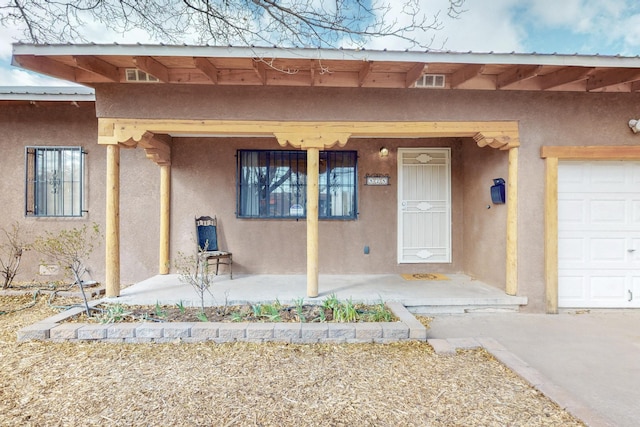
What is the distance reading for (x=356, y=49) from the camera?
3.49 m

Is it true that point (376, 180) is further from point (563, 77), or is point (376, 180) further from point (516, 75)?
point (563, 77)

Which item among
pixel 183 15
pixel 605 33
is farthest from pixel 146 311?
pixel 605 33

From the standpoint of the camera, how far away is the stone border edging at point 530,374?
197 centimetres

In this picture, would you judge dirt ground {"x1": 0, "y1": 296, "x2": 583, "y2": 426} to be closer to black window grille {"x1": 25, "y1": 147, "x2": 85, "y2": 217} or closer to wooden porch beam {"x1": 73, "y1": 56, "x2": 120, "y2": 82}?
wooden porch beam {"x1": 73, "y1": 56, "x2": 120, "y2": 82}

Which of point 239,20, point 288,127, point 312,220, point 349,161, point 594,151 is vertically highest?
point 239,20

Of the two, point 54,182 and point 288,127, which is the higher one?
point 288,127

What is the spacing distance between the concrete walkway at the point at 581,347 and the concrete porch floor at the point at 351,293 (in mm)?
180

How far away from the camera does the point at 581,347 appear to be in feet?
10.5

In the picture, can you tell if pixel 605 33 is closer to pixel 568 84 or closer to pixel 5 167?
pixel 568 84

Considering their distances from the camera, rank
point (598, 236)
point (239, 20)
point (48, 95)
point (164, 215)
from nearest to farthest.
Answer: point (239, 20) → point (598, 236) → point (48, 95) → point (164, 215)

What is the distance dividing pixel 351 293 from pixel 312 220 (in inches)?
44.3

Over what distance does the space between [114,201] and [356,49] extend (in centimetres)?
346

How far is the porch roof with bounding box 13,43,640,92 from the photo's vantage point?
11.6 ft

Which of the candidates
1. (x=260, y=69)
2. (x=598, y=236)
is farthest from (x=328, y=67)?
(x=598, y=236)
